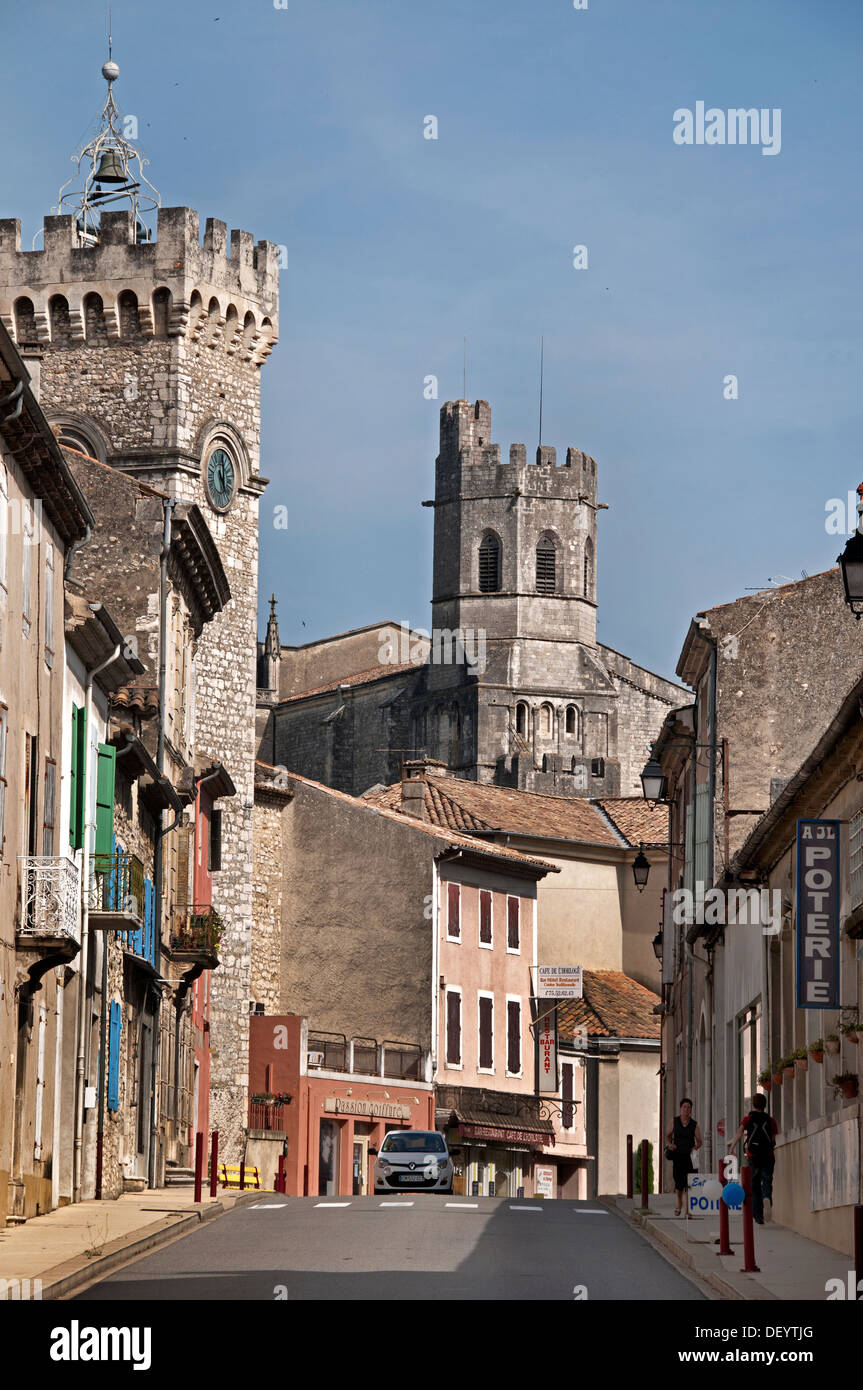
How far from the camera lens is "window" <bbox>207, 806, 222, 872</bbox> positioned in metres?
46.1

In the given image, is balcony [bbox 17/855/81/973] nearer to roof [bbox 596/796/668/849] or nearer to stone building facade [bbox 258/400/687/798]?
roof [bbox 596/796/668/849]

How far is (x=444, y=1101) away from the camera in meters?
55.6

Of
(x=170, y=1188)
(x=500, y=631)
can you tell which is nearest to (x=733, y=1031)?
(x=170, y=1188)

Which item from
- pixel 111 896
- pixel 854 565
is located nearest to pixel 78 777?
pixel 111 896

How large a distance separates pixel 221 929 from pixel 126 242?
16172 millimetres

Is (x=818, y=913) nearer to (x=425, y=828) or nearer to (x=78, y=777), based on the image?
(x=78, y=777)

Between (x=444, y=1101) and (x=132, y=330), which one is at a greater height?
(x=132, y=330)

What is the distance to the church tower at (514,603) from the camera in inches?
4193

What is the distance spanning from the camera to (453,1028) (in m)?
56.8

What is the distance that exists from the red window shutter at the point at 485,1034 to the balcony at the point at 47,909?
34639 millimetres

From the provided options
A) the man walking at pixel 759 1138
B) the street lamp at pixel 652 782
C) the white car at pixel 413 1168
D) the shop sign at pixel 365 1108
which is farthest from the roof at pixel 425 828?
the man walking at pixel 759 1138

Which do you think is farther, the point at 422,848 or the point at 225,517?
the point at 422,848
